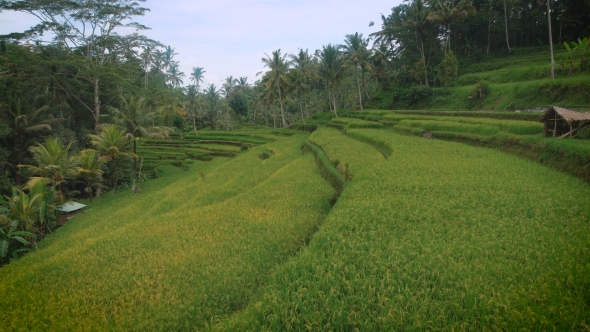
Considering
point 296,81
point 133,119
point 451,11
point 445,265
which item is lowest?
point 445,265

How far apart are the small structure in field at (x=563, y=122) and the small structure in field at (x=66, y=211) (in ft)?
59.2

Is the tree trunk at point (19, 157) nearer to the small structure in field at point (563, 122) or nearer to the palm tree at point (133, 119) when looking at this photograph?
the palm tree at point (133, 119)

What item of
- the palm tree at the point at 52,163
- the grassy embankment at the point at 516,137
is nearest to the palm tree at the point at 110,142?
the palm tree at the point at 52,163

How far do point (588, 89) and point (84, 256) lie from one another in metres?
19.2

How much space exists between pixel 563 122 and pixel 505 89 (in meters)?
11.1

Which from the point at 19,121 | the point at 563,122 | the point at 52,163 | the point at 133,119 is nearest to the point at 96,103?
the point at 19,121

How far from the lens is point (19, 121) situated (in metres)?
15.5

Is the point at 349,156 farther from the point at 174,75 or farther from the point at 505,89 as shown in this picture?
the point at 174,75

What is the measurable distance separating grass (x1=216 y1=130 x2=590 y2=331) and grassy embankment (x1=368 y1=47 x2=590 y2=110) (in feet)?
36.3

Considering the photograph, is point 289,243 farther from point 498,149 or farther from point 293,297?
point 498,149

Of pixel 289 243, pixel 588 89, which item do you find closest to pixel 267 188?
pixel 289 243

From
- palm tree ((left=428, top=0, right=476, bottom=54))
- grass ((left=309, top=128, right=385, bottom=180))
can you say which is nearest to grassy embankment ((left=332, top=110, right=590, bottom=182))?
grass ((left=309, top=128, right=385, bottom=180))

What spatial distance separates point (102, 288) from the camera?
4.95 metres

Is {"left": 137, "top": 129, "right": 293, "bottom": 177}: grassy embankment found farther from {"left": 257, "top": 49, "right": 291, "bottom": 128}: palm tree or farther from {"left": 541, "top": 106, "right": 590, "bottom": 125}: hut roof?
{"left": 541, "top": 106, "right": 590, "bottom": 125}: hut roof
